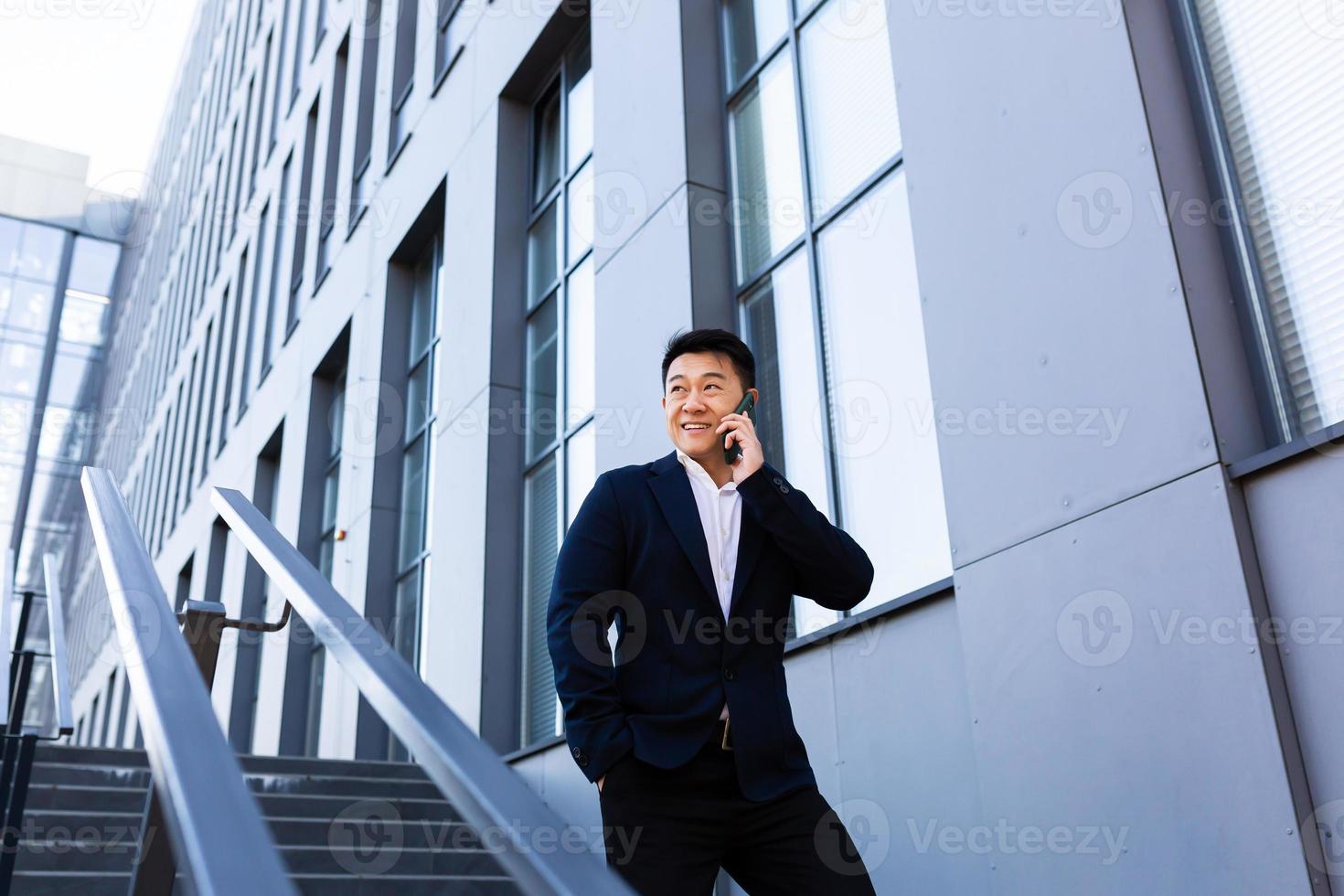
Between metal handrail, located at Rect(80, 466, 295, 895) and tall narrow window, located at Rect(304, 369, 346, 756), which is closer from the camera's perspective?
metal handrail, located at Rect(80, 466, 295, 895)

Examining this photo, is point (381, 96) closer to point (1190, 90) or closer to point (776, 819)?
point (1190, 90)

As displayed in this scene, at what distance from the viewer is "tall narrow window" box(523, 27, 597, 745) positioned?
849cm

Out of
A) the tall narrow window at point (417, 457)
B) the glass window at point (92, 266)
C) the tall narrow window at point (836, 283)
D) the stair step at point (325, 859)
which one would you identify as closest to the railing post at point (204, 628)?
the stair step at point (325, 859)

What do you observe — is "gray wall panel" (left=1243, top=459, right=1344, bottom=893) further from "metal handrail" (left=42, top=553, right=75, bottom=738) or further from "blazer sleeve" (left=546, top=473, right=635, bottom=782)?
"metal handrail" (left=42, top=553, right=75, bottom=738)

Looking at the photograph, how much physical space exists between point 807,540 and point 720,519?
0.25 metres

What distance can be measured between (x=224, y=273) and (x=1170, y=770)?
21696 mm

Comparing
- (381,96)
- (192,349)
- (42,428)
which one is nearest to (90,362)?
(42,428)

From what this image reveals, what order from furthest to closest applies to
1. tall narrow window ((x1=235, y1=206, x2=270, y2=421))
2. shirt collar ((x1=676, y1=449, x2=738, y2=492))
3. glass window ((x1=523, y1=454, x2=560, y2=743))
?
1. tall narrow window ((x1=235, y1=206, x2=270, y2=421))
2. glass window ((x1=523, y1=454, x2=560, y2=743))
3. shirt collar ((x1=676, y1=449, x2=738, y2=492))

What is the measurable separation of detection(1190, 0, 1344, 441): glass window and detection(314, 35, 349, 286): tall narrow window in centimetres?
1294

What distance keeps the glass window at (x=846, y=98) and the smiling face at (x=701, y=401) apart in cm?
288

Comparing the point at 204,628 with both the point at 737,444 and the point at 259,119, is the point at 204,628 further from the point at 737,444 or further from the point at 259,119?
the point at 259,119

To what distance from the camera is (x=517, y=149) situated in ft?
33.6

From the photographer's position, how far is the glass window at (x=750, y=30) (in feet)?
22.7

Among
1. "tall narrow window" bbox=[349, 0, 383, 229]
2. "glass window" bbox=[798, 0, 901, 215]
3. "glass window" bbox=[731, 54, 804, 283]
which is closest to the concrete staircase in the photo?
"glass window" bbox=[731, 54, 804, 283]
